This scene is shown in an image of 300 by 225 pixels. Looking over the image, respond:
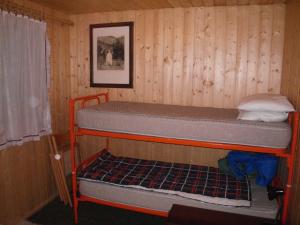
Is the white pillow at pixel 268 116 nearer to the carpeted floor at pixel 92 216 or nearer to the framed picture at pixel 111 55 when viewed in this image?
the carpeted floor at pixel 92 216

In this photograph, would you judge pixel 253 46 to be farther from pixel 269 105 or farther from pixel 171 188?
pixel 171 188

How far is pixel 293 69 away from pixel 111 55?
2247mm

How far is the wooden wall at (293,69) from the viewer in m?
2.01

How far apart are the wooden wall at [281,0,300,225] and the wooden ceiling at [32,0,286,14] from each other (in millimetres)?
399

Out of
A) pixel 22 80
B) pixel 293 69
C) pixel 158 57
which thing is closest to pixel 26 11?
pixel 22 80

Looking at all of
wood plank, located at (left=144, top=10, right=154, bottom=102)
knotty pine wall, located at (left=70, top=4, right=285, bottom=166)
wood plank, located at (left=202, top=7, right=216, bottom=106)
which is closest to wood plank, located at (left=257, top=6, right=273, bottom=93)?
knotty pine wall, located at (left=70, top=4, right=285, bottom=166)

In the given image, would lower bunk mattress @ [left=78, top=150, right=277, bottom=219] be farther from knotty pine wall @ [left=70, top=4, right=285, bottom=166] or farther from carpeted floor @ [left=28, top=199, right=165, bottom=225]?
knotty pine wall @ [left=70, top=4, right=285, bottom=166]

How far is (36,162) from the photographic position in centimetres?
306

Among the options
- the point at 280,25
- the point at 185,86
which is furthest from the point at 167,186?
the point at 280,25

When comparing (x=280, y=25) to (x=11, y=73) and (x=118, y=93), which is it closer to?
(x=118, y=93)

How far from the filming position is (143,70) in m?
3.38

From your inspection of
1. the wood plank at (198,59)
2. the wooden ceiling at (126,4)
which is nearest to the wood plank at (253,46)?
the wooden ceiling at (126,4)

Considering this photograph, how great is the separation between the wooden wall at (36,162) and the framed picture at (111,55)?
0.42 meters

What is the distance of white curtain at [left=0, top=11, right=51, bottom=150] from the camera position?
2525 mm
